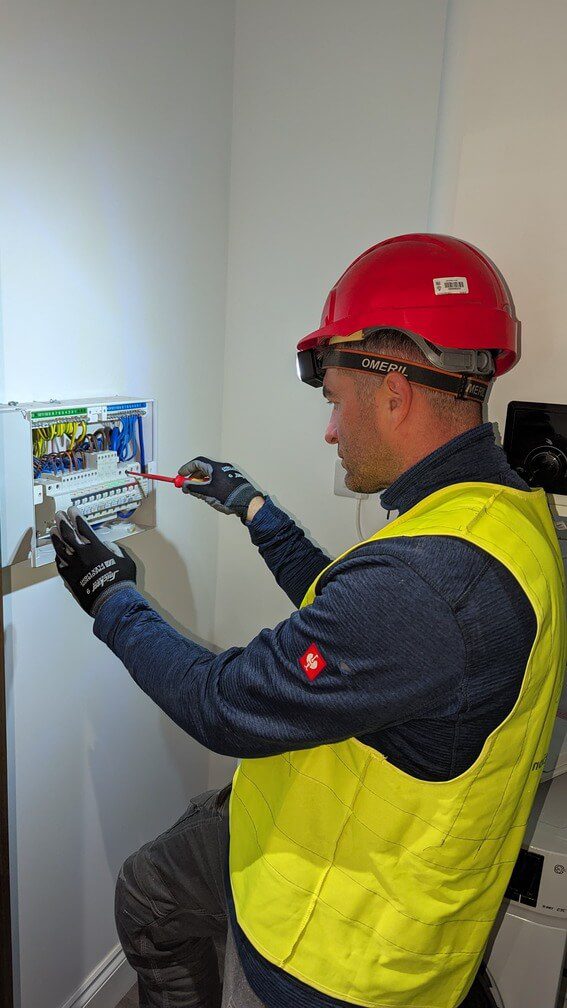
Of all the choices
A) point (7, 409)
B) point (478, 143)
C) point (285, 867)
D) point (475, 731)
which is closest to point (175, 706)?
point (285, 867)

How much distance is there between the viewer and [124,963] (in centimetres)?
173

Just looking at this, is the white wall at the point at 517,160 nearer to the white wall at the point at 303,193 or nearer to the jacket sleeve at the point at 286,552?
the white wall at the point at 303,193

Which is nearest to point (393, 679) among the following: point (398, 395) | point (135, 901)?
point (398, 395)

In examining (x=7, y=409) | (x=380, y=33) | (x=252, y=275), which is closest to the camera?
(x=7, y=409)

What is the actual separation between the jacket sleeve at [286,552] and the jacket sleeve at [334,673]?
0.47 meters

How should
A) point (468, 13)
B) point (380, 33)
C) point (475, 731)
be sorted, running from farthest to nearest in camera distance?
point (380, 33), point (468, 13), point (475, 731)

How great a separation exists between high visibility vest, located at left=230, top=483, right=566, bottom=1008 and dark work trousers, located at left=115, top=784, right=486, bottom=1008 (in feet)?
0.95

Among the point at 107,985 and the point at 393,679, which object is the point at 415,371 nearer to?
the point at 393,679

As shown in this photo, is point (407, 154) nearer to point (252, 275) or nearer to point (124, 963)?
point (252, 275)

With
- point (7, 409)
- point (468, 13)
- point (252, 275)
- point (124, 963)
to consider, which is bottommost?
point (124, 963)

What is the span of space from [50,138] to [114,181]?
0.64ft

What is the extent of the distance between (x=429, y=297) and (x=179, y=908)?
44.3 inches

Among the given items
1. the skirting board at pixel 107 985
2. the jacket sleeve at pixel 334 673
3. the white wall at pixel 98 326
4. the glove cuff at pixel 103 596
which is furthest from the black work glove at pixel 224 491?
the skirting board at pixel 107 985

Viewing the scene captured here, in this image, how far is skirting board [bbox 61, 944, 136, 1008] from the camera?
160cm
